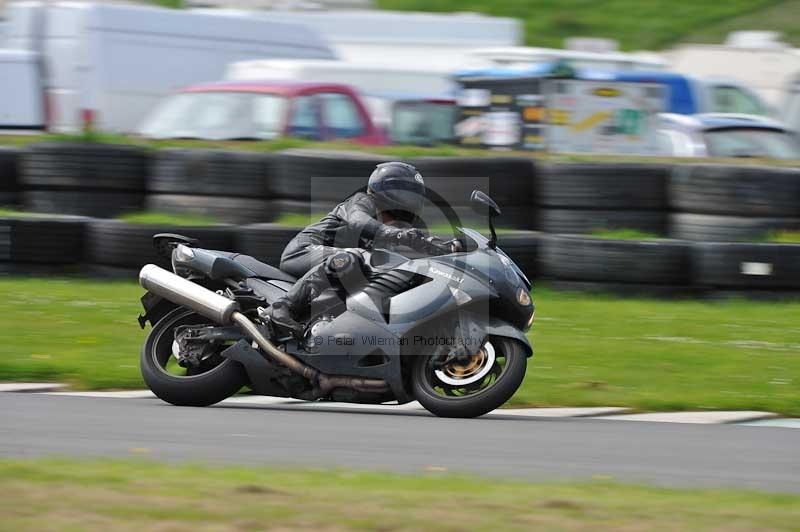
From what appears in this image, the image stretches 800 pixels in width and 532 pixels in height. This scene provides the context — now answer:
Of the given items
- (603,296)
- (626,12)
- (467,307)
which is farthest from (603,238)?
(626,12)

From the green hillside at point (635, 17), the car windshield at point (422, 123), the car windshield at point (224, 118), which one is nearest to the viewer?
the car windshield at point (224, 118)

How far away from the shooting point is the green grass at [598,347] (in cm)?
826

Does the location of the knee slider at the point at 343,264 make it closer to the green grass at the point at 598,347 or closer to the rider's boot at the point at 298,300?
the rider's boot at the point at 298,300

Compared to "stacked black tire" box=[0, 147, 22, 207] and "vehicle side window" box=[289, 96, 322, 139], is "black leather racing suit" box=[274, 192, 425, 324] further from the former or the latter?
"vehicle side window" box=[289, 96, 322, 139]

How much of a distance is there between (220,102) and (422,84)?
22.2 ft

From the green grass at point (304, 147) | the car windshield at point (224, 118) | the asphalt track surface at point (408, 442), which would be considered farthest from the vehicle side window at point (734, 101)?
the asphalt track surface at point (408, 442)

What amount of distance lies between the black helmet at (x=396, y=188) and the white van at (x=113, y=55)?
1121 centimetres

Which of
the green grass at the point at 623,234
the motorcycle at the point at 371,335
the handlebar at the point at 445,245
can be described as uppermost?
the handlebar at the point at 445,245

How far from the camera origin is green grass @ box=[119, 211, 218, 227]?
38.2 feet

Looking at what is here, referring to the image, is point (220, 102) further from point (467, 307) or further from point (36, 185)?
point (467, 307)

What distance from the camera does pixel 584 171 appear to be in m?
12.4

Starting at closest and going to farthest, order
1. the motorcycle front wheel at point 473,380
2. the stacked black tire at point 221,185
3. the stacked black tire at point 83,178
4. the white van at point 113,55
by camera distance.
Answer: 1. the motorcycle front wheel at point 473,380
2. the stacked black tire at point 221,185
3. the stacked black tire at point 83,178
4. the white van at point 113,55

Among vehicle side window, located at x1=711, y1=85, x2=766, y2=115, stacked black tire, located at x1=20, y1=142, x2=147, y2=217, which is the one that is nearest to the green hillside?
vehicle side window, located at x1=711, y1=85, x2=766, y2=115

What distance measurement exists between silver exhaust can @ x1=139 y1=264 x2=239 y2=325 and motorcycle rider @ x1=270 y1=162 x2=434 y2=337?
9.8 inches
